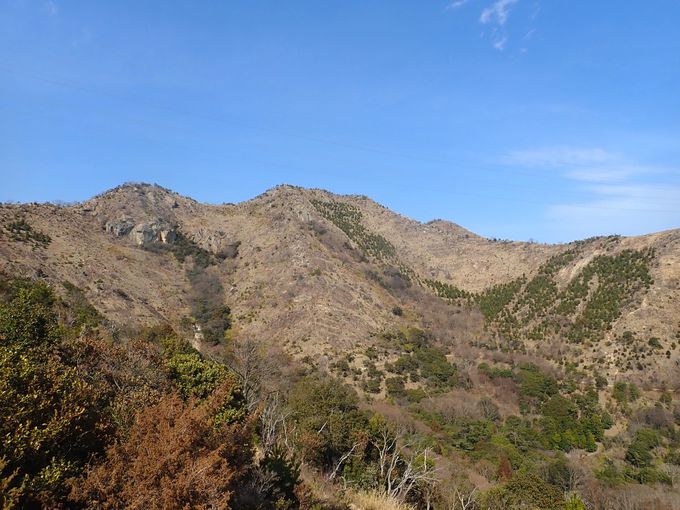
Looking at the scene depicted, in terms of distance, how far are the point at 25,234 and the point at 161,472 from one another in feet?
182

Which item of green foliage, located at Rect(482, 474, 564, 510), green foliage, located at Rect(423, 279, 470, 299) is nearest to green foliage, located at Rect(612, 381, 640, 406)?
green foliage, located at Rect(482, 474, 564, 510)

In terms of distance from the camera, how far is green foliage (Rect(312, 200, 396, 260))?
3506 inches

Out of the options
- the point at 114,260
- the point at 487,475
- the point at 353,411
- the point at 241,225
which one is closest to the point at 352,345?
the point at 487,475

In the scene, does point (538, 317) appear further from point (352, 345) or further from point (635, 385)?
point (352, 345)

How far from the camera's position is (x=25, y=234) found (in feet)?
162

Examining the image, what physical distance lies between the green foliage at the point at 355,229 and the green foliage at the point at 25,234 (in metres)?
51.6

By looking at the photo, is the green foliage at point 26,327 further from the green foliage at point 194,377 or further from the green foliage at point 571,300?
the green foliage at point 571,300

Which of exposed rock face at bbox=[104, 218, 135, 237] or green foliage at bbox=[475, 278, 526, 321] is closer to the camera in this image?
exposed rock face at bbox=[104, 218, 135, 237]

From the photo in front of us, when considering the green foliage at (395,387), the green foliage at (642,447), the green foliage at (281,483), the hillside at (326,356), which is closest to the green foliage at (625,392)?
the hillside at (326,356)

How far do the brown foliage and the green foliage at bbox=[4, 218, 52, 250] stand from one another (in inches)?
2026

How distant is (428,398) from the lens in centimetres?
4272

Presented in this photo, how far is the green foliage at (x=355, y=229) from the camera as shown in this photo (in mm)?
89062

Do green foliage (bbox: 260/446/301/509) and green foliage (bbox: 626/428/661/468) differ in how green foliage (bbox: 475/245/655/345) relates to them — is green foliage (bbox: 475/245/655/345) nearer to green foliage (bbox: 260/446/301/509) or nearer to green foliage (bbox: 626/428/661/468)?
green foliage (bbox: 626/428/661/468)

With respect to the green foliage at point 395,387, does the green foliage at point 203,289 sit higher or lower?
higher
